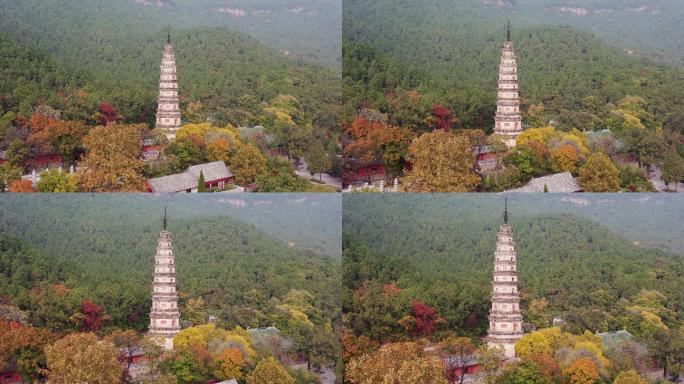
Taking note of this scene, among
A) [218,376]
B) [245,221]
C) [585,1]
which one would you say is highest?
[585,1]

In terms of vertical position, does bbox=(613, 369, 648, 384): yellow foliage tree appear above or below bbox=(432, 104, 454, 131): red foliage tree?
below

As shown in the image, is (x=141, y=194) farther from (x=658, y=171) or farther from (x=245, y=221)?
(x=658, y=171)

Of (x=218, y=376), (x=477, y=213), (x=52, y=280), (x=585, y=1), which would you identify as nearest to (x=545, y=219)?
(x=477, y=213)

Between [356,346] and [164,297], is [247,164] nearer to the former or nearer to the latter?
[164,297]

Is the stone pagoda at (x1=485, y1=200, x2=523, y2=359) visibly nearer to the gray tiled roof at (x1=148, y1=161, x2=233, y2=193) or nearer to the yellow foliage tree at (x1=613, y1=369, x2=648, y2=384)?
the yellow foliage tree at (x1=613, y1=369, x2=648, y2=384)

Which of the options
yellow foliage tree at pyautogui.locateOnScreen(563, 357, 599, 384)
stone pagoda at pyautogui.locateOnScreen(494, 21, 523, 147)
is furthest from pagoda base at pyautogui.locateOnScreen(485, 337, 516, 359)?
stone pagoda at pyautogui.locateOnScreen(494, 21, 523, 147)

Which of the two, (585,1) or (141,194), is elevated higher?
(585,1)

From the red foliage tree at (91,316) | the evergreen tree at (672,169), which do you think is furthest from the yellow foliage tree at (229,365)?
the evergreen tree at (672,169)
